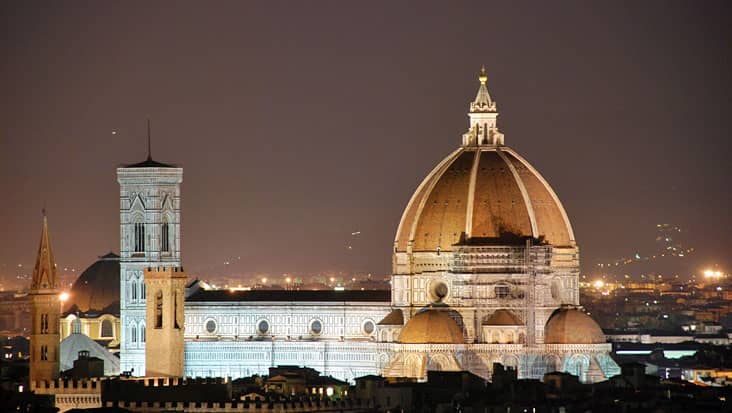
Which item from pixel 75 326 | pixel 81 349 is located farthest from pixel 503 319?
pixel 75 326

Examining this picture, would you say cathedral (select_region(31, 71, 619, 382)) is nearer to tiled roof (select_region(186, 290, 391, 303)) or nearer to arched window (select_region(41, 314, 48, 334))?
tiled roof (select_region(186, 290, 391, 303))

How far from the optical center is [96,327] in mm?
178500

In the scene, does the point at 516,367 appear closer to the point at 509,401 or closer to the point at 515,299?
the point at 515,299

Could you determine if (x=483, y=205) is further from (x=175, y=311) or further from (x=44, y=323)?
(x=44, y=323)

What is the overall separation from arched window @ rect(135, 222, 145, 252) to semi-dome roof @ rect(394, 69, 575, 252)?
14.8 m

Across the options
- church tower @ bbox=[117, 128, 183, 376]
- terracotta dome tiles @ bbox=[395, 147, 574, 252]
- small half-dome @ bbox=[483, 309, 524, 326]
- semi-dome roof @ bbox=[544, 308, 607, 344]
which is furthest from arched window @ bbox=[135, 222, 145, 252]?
semi-dome roof @ bbox=[544, 308, 607, 344]

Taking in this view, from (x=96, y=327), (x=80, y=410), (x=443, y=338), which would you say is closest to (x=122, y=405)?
(x=80, y=410)

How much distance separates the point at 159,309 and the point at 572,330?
19083mm

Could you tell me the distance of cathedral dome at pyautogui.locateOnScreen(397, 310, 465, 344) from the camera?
150m

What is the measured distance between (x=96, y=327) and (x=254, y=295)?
53.2ft

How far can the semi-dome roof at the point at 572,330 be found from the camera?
15100cm

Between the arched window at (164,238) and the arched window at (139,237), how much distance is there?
92 cm

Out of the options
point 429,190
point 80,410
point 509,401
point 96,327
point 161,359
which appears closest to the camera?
point 80,410

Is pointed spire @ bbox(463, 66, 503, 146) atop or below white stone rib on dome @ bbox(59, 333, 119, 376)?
atop
